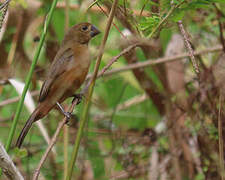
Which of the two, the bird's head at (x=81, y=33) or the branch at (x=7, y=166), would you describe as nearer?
the branch at (x=7, y=166)

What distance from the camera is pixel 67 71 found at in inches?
98.0

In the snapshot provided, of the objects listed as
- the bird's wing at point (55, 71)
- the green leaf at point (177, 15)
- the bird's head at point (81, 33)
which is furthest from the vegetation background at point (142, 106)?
the green leaf at point (177, 15)

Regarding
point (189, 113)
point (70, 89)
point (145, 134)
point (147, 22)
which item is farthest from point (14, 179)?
point (145, 134)

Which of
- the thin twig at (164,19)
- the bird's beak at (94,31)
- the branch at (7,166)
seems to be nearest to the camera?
the branch at (7,166)

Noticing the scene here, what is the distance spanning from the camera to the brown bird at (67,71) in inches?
94.7

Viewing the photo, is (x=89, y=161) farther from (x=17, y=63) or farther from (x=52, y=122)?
(x=17, y=63)

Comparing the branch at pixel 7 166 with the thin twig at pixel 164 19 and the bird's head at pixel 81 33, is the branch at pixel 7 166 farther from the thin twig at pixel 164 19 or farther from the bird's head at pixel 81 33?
the bird's head at pixel 81 33

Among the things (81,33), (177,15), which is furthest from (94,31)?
(177,15)

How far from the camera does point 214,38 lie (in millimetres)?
3408

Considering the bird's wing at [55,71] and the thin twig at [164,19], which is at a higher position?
the thin twig at [164,19]

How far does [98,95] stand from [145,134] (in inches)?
54.3

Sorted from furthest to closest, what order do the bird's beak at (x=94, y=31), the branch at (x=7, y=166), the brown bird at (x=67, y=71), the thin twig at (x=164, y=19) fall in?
the bird's beak at (x=94, y=31), the brown bird at (x=67, y=71), the thin twig at (x=164, y=19), the branch at (x=7, y=166)

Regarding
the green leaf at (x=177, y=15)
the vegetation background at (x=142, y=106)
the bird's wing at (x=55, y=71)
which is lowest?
the vegetation background at (x=142, y=106)

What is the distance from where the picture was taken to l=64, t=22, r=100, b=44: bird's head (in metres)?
2.66
